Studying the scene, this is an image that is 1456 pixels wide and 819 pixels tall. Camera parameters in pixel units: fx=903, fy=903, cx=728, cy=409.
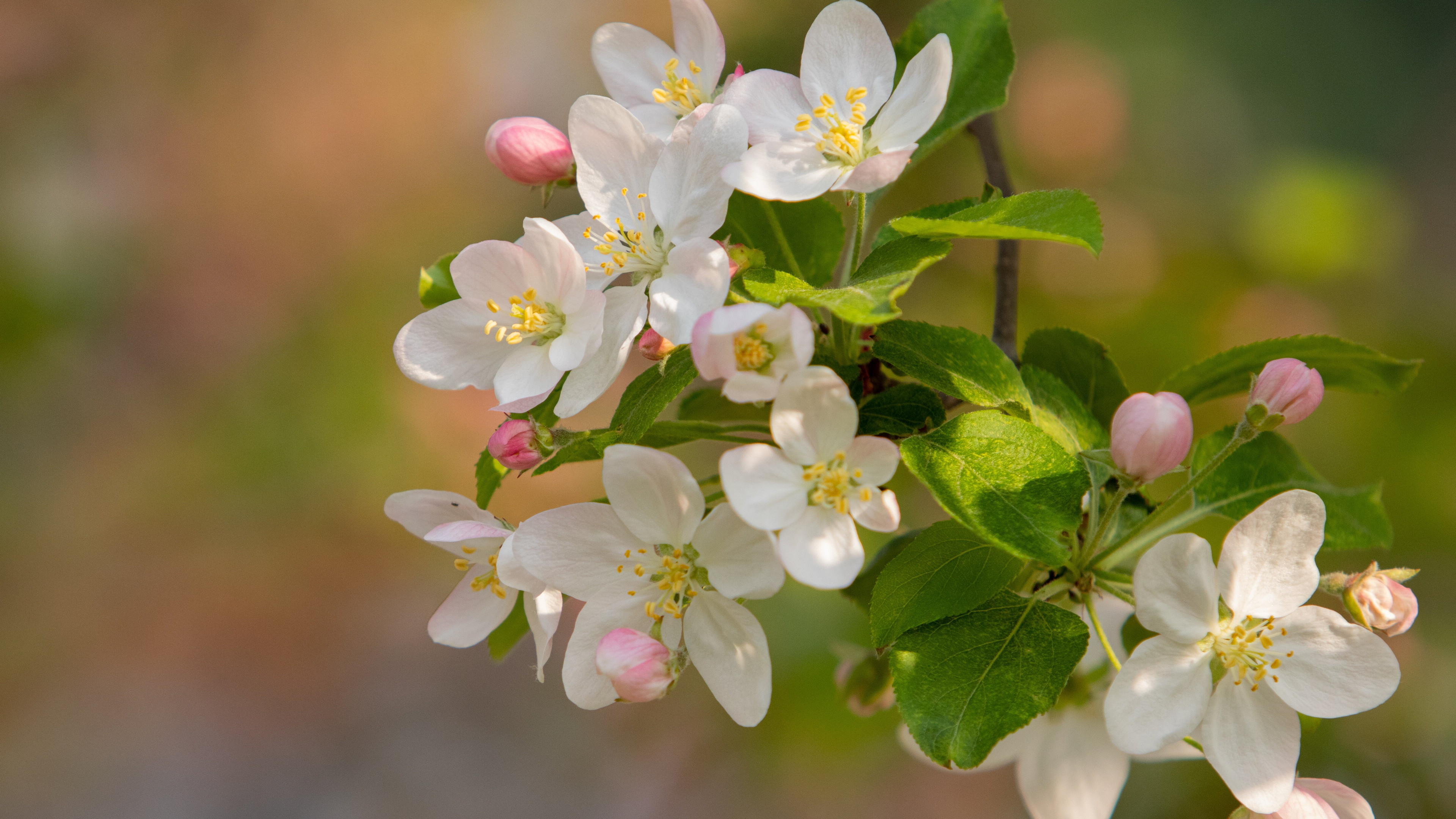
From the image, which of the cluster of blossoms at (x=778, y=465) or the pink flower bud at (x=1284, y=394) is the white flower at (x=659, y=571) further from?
the pink flower bud at (x=1284, y=394)

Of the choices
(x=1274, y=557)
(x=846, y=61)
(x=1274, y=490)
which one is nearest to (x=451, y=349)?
(x=846, y=61)

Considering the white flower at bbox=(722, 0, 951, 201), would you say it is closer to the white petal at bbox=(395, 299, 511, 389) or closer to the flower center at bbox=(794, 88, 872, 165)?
the flower center at bbox=(794, 88, 872, 165)

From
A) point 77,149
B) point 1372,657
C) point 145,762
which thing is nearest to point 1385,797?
point 1372,657

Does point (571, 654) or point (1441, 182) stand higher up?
point (571, 654)

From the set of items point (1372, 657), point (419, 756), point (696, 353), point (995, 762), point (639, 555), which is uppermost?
point (696, 353)

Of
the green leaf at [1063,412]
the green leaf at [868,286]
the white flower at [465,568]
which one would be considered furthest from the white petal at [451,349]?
the green leaf at [1063,412]

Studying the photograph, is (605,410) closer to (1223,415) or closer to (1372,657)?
(1223,415)
